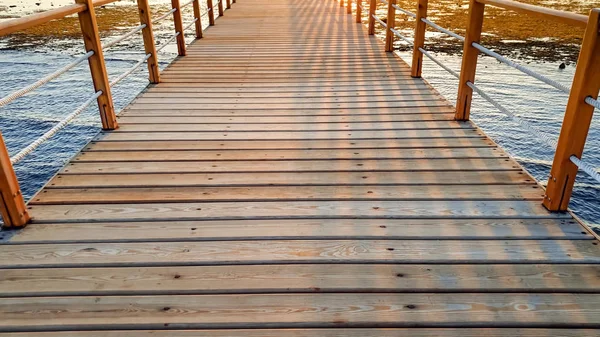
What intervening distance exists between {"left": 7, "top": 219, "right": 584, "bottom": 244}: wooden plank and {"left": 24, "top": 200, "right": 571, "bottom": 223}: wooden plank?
0.12 feet

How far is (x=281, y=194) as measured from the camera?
2123mm

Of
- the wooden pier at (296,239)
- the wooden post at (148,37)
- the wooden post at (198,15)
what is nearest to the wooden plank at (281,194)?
the wooden pier at (296,239)

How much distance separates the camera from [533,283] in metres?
1.53

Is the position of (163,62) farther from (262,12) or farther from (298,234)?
(298,234)

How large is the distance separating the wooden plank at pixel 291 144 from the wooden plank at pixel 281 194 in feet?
1.69

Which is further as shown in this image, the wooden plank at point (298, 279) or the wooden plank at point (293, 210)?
the wooden plank at point (293, 210)

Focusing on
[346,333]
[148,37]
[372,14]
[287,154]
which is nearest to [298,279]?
[346,333]

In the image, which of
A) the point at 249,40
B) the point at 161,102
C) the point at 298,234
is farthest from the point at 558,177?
the point at 249,40

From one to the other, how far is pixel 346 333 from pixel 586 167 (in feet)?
3.87

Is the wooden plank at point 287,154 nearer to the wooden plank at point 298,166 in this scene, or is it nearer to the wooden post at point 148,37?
the wooden plank at point 298,166

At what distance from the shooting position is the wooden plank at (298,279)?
152cm

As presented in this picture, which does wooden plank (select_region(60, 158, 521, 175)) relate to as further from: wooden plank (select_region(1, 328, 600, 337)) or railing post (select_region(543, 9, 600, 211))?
wooden plank (select_region(1, 328, 600, 337))

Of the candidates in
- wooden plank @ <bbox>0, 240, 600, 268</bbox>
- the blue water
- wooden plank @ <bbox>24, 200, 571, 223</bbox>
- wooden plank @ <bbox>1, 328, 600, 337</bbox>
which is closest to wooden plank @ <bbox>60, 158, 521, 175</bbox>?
wooden plank @ <bbox>24, 200, 571, 223</bbox>

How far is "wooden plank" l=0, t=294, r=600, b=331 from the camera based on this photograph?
1.39 m
